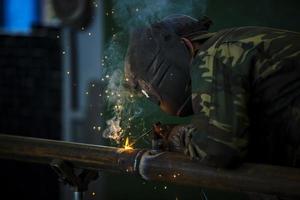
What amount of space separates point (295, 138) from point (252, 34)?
458 mm

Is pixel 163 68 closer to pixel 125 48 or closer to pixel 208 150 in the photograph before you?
pixel 208 150

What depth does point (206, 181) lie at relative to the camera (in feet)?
7.25

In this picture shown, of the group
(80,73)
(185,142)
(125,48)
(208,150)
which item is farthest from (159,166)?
(80,73)

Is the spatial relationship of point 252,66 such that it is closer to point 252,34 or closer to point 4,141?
point 252,34

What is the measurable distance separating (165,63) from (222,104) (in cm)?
42

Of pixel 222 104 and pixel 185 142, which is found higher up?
pixel 222 104

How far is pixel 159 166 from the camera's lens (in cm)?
232

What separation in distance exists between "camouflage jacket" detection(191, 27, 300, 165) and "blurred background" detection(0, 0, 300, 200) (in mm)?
1095

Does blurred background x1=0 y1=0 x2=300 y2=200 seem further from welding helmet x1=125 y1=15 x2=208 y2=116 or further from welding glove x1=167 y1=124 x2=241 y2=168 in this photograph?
welding glove x1=167 y1=124 x2=241 y2=168

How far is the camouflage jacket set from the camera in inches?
84.0

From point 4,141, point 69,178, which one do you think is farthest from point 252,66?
point 4,141

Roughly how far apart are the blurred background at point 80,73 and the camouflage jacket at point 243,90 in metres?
1.09

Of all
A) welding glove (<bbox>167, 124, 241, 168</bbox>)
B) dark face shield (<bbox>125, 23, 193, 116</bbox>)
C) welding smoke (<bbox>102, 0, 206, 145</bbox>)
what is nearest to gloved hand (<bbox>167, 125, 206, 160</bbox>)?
welding glove (<bbox>167, 124, 241, 168</bbox>)

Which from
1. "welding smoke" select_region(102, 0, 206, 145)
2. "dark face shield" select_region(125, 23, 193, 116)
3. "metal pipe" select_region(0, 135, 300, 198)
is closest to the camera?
"metal pipe" select_region(0, 135, 300, 198)
